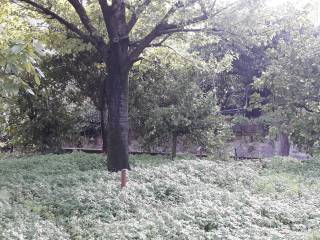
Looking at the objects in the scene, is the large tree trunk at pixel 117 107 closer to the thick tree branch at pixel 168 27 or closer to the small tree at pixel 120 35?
the small tree at pixel 120 35

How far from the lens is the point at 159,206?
6.36 metres

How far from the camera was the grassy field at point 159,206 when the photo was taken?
4816 mm

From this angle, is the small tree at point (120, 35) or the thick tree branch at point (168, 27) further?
the small tree at point (120, 35)

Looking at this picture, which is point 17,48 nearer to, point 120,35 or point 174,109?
point 120,35

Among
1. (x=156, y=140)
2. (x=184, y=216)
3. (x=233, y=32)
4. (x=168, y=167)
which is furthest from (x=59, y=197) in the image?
(x=156, y=140)

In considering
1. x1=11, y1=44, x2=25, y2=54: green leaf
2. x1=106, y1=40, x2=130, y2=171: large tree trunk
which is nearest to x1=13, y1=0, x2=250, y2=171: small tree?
x1=106, y1=40, x2=130, y2=171: large tree trunk

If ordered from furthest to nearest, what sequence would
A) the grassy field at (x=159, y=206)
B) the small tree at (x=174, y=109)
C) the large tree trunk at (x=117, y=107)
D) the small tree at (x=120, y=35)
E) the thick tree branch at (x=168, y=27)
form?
the small tree at (x=174, y=109), the large tree trunk at (x=117, y=107), the small tree at (x=120, y=35), the thick tree branch at (x=168, y=27), the grassy field at (x=159, y=206)

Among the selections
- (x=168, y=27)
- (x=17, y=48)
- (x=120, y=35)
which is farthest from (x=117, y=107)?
(x=17, y=48)

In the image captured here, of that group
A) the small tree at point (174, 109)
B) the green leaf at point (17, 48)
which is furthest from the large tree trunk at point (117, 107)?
the green leaf at point (17, 48)

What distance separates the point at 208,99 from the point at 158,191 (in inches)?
253

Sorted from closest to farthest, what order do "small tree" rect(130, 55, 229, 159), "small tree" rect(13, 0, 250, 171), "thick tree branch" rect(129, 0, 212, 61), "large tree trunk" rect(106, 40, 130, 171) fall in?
"thick tree branch" rect(129, 0, 212, 61)
"small tree" rect(13, 0, 250, 171)
"large tree trunk" rect(106, 40, 130, 171)
"small tree" rect(130, 55, 229, 159)

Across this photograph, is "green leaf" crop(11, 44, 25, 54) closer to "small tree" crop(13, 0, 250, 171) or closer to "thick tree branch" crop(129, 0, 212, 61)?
"thick tree branch" crop(129, 0, 212, 61)

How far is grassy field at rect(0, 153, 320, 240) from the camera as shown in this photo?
4816 mm

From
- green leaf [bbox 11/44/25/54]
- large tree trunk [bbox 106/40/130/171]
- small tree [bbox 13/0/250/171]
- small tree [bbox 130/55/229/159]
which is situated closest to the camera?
green leaf [bbox 11/44/25/54]
